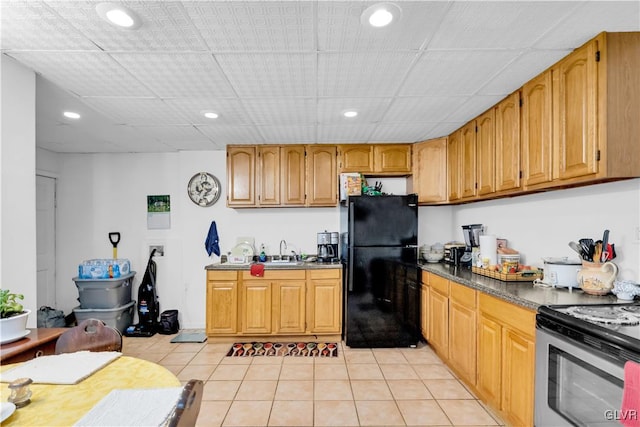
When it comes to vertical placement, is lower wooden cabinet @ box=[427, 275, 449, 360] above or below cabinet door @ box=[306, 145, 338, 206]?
below

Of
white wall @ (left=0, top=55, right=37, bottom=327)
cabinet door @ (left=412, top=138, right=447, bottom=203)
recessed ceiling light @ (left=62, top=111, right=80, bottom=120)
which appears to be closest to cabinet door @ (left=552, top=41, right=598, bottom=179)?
cabinet door @ (left=412, top=138, right=447, bottom=203)

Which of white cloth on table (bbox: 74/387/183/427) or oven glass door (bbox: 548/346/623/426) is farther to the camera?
oven glass door (bbox: 548/346/623/426)

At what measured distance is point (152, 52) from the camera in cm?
186

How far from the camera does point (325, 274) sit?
12.0 feet

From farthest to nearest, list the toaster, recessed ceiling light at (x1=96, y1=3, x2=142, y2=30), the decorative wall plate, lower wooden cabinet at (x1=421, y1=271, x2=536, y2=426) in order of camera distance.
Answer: the decorative wall plate < the toaster < lower wooden cabinet at (x1=421, y1=271, x2=536, y2=426) < recessed ceiling light at (x1=96, y1=3, x2=142, y2=30)

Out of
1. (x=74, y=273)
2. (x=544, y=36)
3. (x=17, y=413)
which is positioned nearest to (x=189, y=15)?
(x=17, y=413)

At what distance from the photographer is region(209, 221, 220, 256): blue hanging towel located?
413 cm

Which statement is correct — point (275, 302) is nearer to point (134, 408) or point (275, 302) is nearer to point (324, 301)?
point (324, 301)

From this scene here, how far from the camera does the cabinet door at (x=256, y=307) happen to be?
363 centimetres

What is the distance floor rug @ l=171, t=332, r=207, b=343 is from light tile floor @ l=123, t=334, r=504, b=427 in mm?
194

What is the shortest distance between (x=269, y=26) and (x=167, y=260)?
11.8 ft

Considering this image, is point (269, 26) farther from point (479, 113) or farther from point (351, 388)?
point (351, 388)

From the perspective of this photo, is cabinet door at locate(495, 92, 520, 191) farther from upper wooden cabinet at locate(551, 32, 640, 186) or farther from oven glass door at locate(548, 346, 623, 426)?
oven glass door at locate(548, 346, 623, 426)

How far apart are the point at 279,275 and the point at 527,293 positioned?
2438 mm
